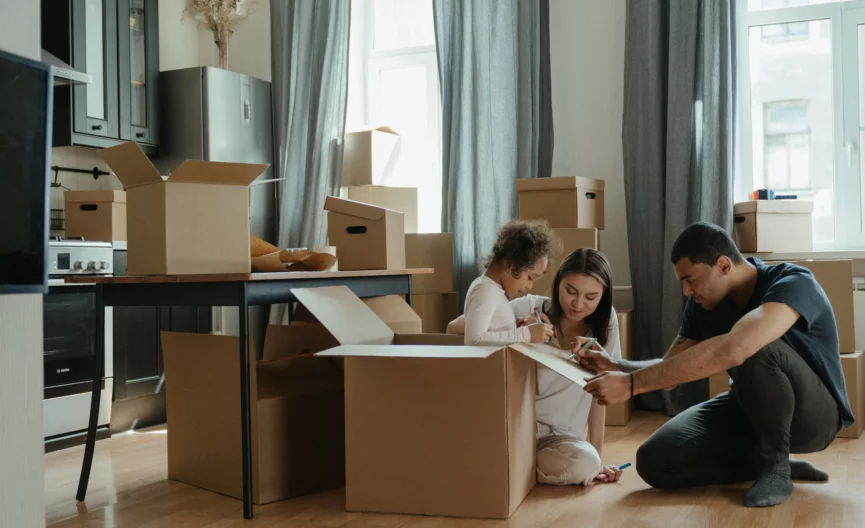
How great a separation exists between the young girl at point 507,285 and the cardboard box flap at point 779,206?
1.25m

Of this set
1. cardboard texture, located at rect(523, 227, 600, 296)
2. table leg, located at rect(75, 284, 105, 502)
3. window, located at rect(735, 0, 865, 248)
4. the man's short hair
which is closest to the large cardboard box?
table leg, located at rect(75, 284, 105, 502)

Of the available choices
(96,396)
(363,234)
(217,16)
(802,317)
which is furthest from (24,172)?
(217,16)

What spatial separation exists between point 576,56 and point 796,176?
3.84 feet

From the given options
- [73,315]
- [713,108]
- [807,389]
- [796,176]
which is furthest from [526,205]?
[73,315]

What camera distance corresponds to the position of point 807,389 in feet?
7.27

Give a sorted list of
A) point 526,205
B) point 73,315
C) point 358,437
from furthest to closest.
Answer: point 526,205, point 73,315, point 358,437

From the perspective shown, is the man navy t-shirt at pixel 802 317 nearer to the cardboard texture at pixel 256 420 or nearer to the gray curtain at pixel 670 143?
the cardboard texture at pixel 256 420

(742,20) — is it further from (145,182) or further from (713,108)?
(145,182)

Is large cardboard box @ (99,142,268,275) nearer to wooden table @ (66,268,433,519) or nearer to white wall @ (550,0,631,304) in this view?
wooden table @ (66,268,433,519)

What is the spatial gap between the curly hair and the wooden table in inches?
17.7

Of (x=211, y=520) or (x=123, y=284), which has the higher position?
(x=123, y=284)

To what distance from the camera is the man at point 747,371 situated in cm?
203

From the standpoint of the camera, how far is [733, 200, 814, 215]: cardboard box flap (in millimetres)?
3498

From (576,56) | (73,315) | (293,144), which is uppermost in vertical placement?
(576,56)
